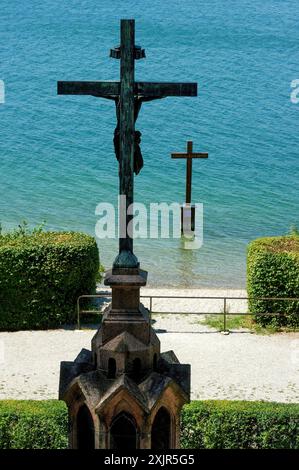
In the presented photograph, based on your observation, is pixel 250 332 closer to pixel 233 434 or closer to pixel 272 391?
pixel 272 391

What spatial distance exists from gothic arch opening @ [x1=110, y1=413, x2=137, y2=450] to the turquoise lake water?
66.2 ft

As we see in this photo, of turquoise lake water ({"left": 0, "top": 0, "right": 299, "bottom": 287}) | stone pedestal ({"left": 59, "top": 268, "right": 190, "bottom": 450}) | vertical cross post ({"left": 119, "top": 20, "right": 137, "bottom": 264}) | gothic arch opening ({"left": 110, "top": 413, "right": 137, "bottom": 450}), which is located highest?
turquoise lake water ({"left": 0, "top": 0, "right": 299, "bottom": 287})

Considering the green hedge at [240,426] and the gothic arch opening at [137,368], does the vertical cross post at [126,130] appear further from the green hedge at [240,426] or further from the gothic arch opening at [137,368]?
the green hedge at [240,426]

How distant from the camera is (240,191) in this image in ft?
151

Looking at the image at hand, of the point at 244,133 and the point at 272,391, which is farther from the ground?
the point at 244,133

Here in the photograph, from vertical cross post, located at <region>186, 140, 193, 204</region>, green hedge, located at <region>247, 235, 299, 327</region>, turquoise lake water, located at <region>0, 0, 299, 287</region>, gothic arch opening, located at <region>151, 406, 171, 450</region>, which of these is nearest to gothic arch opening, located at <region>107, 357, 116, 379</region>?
gothic arch opening, located at <region>151, 406, 171, 450</region>

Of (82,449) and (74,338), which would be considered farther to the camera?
(74,338)

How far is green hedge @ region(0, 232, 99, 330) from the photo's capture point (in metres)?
24.4

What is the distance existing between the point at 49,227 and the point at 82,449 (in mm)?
28332

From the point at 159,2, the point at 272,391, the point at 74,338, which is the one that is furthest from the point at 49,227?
the point at 159,2

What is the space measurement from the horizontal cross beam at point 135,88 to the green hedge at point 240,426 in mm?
7600

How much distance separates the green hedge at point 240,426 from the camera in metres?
17.2

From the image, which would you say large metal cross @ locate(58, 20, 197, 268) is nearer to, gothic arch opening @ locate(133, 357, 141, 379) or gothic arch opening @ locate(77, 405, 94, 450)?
gothic arch opening @ locate(133, 357, 141, 379)

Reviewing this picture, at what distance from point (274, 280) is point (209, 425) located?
8.11 m
